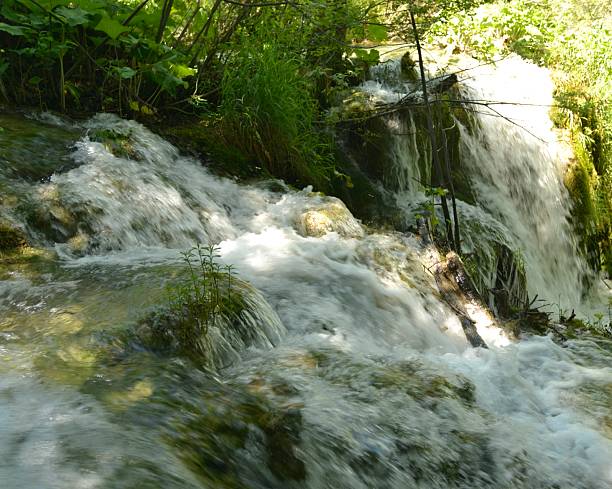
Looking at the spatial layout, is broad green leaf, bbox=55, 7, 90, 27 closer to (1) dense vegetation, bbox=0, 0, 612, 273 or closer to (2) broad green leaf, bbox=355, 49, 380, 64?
(1) dense vegetation, bbox=0, 0, 612, 273

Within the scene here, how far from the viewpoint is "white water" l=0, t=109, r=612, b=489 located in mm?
2014

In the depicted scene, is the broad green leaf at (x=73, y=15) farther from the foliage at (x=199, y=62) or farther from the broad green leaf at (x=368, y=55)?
the broad green leaf at (x=368, y=55)

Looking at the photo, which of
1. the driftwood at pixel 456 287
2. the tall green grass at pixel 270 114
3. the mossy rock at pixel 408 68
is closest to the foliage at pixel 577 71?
the mossy rock at pixel 408 68

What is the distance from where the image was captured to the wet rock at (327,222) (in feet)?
16.7

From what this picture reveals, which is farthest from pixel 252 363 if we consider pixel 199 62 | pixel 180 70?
pixel 199 62

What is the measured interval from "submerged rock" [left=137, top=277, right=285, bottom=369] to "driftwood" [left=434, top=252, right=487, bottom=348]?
1645mm

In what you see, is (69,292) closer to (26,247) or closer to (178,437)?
(26,247)

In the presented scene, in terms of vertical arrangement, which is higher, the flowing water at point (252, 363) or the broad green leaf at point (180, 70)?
the broad green leaf at point (180, 70)

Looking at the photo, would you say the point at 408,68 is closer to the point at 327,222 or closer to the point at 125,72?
the point at 327,222

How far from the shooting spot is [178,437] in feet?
6.68

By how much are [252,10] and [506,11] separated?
6.19 m

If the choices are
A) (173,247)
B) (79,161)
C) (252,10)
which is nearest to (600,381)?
(173,247)

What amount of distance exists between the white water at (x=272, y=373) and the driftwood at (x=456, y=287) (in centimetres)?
9

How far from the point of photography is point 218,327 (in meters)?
3.09
